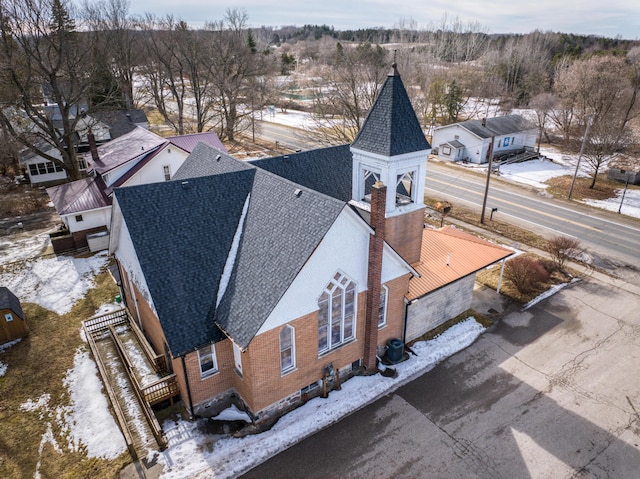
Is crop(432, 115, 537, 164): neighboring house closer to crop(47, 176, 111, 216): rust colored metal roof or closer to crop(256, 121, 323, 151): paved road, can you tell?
crop(256, 121, 323, 151): paved road

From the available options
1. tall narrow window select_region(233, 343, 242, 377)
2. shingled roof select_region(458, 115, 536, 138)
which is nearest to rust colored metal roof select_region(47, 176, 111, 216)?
tall narrow window select_region(233, 343, 242, 377)

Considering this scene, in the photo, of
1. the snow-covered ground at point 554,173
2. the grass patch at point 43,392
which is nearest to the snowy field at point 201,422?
the grass patch at point 43,392

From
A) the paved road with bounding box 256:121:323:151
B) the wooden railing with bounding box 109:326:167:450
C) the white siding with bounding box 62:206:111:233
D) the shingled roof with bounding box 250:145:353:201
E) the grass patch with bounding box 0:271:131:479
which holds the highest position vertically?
the shingled roof with bounding box 250:145:353:201

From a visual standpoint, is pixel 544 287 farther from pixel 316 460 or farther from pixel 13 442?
pixel 13 442

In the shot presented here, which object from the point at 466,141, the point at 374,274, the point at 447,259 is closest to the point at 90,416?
the point at 374,274

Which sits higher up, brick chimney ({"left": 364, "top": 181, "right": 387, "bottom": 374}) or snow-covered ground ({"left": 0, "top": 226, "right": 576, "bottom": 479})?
brick chimney ({"left": 364, "top": 181, "right": 387, "bottom": 374})

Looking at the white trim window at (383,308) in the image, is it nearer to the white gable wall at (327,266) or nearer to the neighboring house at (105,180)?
the white gable wall at (327,266)

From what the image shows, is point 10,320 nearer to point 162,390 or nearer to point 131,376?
point 131,376
